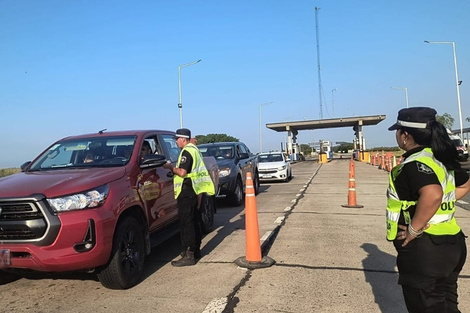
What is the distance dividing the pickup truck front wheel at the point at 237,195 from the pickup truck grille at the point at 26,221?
7363mm

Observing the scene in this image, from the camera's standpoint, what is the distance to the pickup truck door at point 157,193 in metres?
5.12

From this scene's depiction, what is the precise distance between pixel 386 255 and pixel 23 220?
186 inches

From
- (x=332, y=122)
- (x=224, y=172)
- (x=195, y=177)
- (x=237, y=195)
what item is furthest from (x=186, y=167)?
(x=332, y=122)

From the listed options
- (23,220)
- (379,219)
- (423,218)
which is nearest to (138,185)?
(23,220)

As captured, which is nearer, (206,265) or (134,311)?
(134,311)

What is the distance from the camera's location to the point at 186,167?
209 inches

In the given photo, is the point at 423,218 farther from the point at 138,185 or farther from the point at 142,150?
the point at 142,150

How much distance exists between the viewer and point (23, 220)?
12.7ft

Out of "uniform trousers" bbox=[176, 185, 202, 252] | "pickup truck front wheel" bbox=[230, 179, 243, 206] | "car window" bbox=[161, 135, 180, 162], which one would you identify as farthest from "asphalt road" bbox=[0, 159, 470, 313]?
"pickup truck front wheel" bbox=[230, 179, 243, 206]

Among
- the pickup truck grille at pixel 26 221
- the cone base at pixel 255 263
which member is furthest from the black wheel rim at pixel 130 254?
the cone base at pixel 255 263

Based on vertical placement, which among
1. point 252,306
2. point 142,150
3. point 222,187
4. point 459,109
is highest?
point 459,109

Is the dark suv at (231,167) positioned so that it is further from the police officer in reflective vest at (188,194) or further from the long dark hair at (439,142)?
the long dark hair at (439,142)

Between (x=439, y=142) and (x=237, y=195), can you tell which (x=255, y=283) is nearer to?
(x=439, y=142)

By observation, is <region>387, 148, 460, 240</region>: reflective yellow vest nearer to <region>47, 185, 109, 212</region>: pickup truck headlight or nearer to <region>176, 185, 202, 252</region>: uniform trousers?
<region>47, 185, 109, 212</region>: pickup truck headlight
